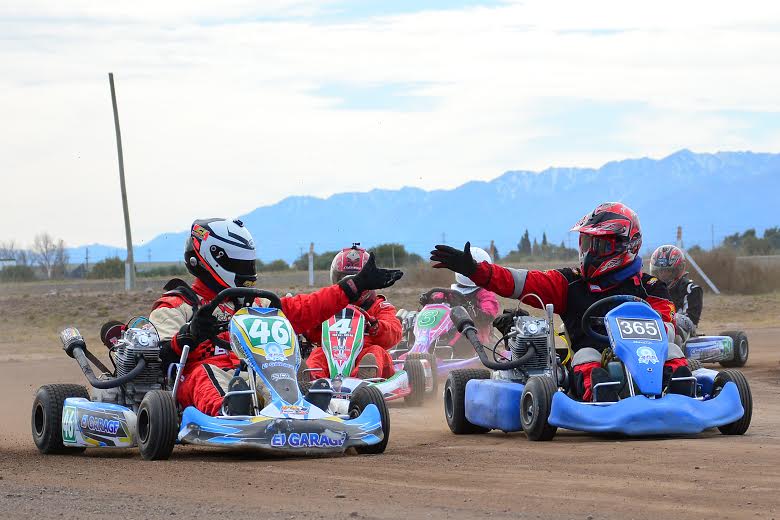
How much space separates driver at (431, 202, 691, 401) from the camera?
1005 cm

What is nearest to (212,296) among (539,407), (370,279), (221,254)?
(221,254)

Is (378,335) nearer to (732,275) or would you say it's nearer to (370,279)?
(370,279)

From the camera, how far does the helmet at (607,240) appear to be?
32.9 ft

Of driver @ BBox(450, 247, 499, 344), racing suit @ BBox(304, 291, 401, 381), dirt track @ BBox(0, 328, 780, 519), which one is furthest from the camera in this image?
driver @ BBox(450, 247, 499, 344)

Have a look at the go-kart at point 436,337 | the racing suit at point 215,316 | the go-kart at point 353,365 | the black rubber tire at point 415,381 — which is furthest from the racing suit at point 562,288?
the go-kart at point 436,337

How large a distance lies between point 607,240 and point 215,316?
301cm

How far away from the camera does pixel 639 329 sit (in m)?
9.26

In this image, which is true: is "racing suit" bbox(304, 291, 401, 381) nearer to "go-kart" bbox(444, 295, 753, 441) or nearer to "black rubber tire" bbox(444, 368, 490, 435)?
"black rubber tire" bbox(444, 368, 490, 435)

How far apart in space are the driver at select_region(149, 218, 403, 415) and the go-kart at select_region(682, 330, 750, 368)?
27.4 ft

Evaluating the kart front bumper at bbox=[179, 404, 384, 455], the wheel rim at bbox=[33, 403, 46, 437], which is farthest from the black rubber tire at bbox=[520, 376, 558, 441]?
the wheel rim at bbox=[33, 403, 46, 437]

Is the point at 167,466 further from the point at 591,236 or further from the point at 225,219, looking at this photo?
the point at 591,236

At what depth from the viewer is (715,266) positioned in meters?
33.0

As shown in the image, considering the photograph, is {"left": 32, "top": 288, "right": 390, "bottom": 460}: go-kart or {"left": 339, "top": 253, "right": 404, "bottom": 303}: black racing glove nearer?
{"left": 32, "top": 288, "right": 390, "bottom": 460}: go-kart

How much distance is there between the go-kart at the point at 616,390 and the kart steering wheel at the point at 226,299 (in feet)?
6.27
